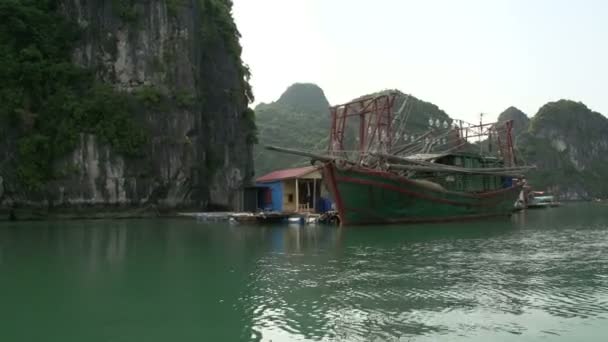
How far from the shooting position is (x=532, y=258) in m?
14.9

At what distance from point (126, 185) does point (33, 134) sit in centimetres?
833

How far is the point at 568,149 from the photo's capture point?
14500cm

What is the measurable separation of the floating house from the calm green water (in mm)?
18581

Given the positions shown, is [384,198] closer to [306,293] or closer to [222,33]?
[306,293]

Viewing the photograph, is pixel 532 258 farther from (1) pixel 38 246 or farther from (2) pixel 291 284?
(1) pixel 38 246

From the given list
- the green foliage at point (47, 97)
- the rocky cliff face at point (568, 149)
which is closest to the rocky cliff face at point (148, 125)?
the green foliage at point (47, 97)

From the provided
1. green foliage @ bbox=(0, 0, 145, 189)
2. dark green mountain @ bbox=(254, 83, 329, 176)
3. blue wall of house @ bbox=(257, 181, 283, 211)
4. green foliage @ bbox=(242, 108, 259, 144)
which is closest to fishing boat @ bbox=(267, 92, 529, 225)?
blue wall of house @ bbox=(257, 181, 283, 211)

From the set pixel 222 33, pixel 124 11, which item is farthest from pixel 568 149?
pixel 124 11

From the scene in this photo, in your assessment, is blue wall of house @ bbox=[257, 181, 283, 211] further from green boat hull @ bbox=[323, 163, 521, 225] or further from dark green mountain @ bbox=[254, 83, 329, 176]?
dark green mountain @ bbox=[254, 83, 329, 176]

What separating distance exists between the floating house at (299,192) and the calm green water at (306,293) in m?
18.6

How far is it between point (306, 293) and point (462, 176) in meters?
27.2

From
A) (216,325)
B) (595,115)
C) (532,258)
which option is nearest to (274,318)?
(216,325)

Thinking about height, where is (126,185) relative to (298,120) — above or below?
below

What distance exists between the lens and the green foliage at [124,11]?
148 ft
